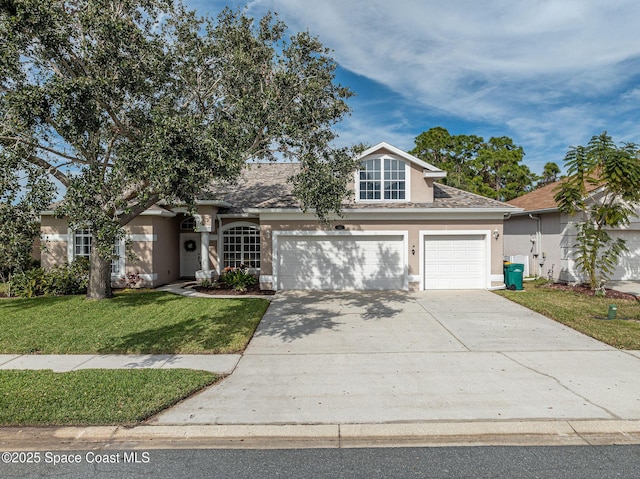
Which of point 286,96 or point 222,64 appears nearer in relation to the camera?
point 286,96

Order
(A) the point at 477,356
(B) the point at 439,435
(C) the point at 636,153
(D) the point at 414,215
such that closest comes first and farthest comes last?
(B) the point at 439,435 < (A) the point at 477,356 < (C) the point at 636,153 < (D) the point at 414,215

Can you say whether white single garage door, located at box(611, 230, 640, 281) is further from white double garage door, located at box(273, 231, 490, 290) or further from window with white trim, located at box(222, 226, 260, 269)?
window with white trim, located at box(222, 226, 260, 269)

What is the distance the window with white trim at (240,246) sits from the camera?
16.6 m

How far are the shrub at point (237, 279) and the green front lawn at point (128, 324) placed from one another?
194 cm

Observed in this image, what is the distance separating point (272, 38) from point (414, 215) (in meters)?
7.92

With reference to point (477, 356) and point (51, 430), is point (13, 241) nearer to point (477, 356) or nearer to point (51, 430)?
point (51, 430)

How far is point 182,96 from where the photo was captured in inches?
393

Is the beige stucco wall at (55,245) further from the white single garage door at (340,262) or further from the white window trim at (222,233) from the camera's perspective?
the white single garage door at (340,262)

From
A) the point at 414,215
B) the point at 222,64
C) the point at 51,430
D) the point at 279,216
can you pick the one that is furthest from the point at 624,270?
the point at 51,430

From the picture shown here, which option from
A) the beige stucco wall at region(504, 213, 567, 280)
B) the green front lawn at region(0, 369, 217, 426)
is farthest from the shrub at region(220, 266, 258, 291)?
the beige stucco wall at region(504, 213, 567, 280)

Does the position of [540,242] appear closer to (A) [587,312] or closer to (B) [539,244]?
(B) [539,244]

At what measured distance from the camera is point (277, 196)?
15.8m

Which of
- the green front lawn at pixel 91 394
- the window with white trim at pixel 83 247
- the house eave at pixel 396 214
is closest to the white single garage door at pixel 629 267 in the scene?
the house eave at pixel 396 214

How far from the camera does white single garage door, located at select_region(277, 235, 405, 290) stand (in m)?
14.6
